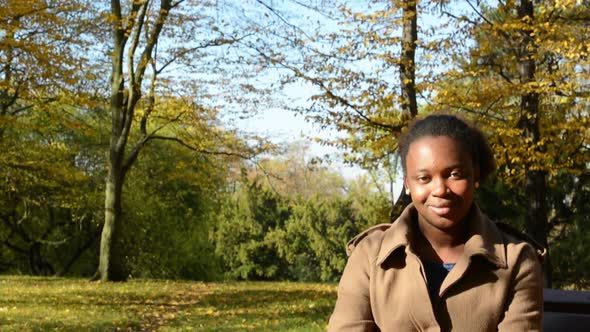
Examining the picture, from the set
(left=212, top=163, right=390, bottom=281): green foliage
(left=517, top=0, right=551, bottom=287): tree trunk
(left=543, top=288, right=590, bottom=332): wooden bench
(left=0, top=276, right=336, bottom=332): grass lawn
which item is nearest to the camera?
(left=543, top=288, right=590, bottom=332): wooden bench

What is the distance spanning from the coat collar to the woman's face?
0.05 metres

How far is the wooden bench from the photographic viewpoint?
288cm

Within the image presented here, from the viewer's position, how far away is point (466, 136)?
2.03 meters

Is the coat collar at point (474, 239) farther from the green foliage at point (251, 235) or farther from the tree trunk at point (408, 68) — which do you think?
the green foliage at point (251, 235)

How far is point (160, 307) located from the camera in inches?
510

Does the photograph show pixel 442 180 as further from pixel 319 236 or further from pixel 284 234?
pixel 319 236

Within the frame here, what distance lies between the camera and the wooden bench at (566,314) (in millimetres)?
2875

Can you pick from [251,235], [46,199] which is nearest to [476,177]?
[46,199]

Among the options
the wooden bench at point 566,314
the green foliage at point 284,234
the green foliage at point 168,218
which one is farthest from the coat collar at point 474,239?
the green foliage at point 284,234

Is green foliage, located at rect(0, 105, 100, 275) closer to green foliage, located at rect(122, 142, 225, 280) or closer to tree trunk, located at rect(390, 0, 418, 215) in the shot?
green foliage, located at rect(122, 142, 225, 280)

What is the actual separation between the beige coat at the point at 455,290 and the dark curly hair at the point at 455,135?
0.51ft

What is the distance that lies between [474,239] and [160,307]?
37.8ft

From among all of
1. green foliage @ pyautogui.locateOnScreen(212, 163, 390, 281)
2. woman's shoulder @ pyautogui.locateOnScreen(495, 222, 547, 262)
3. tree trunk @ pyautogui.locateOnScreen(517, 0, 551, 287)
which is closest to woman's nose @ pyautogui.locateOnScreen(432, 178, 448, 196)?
woman's shoulder @ pyautogui.locateOnScreen(495, 222, 547, 262)

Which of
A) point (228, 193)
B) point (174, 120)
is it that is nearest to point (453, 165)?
point (174, 120)
